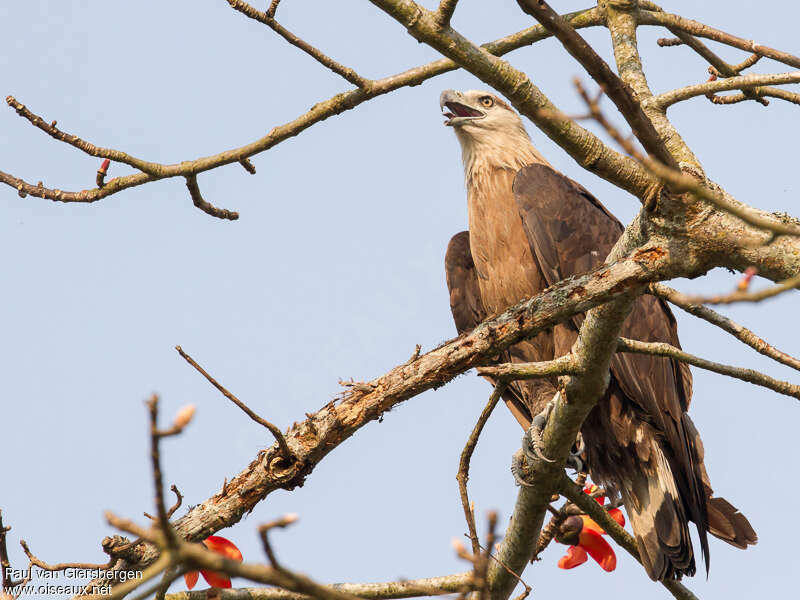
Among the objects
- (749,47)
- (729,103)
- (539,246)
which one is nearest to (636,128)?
(749,47)

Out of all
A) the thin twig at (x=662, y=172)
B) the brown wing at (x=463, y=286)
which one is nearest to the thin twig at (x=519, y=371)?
the thin twig at (x=662, y=172)

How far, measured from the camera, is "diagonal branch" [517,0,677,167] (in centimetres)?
234

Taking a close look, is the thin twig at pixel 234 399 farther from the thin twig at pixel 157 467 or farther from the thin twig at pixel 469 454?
the thin twig at pixel 157 467

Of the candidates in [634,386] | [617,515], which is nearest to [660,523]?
[617,515]

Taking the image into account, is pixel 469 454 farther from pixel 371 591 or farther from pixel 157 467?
pixel 157 467

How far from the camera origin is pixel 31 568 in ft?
11.0

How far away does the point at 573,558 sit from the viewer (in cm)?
431

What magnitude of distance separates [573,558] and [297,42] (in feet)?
8.88

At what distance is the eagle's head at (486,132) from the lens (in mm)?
5867

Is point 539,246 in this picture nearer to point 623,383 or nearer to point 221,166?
point 623,383

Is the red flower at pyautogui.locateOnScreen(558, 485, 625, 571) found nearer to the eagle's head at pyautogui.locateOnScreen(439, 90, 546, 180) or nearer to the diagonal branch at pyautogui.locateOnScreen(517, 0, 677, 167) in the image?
the diagonal branch at pyautogui.locateOnScreen(517, 0, 677, 167)

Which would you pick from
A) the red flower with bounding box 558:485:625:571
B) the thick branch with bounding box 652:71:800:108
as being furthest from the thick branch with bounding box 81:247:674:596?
the red flower with bounding box 558:485:625:571

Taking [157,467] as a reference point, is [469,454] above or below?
above

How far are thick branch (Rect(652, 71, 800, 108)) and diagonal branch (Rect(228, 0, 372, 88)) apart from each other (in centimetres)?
114
